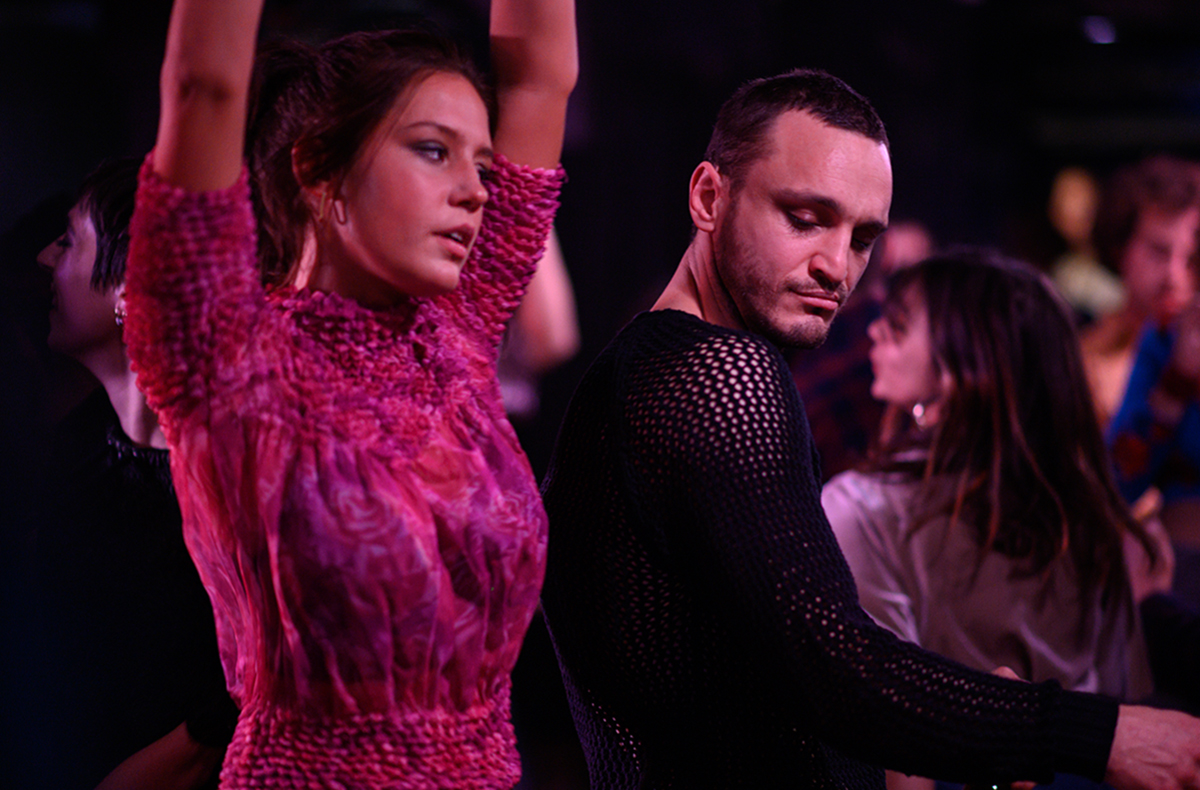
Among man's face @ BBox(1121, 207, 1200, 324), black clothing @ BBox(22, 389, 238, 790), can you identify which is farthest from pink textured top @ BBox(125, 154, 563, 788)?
man's face @ BBox(1121, 207, 1200, 324)

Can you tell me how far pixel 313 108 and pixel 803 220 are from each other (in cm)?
52

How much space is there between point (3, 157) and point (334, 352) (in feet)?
1.82

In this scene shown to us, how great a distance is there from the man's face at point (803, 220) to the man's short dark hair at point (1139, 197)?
113 inches

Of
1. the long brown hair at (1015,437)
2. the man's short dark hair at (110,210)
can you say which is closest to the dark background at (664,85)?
the man's short dark hair at (110,210)

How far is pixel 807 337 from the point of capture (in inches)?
46.9

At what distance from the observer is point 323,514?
0.87 metres

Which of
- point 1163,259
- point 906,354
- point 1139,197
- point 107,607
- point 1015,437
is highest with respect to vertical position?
point 1139,197

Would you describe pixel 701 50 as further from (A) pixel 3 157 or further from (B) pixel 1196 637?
(A) pixel 3 157

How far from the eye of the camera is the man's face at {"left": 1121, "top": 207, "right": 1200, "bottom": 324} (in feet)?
11.7

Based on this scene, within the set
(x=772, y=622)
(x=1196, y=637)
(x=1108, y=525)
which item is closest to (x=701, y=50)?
(x=1108, y=525)

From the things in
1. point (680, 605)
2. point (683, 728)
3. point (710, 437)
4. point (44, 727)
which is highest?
point (710, 437)

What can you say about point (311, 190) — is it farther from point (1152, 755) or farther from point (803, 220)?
point (1152, 755)

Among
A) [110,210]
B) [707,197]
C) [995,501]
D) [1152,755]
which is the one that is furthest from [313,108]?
[995,501]

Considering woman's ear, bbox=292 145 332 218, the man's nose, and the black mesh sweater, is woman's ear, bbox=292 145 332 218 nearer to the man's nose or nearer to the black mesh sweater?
the black mesh sweater
